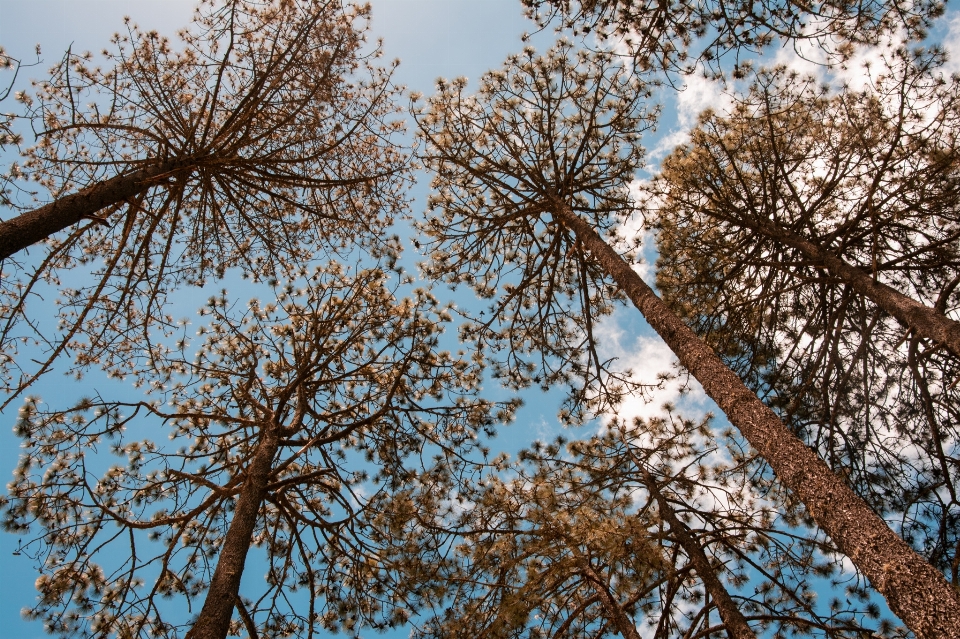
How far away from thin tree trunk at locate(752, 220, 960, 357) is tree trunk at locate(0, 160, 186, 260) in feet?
24.0

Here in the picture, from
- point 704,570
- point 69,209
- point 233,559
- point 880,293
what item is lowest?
point 233,559

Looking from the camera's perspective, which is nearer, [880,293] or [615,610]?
[615,610]

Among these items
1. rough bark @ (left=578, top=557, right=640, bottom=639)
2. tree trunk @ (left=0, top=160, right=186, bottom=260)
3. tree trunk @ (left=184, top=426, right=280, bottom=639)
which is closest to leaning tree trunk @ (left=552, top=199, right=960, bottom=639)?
rough bark @ (left=578, top=557, right=640, bottom=639)

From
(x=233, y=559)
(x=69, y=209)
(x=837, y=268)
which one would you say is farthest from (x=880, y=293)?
(x=69, y=209)

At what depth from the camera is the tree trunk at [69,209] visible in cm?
372

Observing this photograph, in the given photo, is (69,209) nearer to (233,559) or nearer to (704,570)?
(233,559)

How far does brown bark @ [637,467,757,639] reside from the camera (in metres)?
4.48

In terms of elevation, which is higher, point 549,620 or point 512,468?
point 512,468

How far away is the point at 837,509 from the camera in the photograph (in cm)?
315

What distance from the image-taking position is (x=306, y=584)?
5453mm

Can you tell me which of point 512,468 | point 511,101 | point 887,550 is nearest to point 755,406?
point 887,550

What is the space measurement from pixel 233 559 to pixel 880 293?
22.3 ft

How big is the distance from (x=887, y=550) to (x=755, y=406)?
1293mm

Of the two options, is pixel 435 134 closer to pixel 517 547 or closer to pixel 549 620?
pixel 517 547
